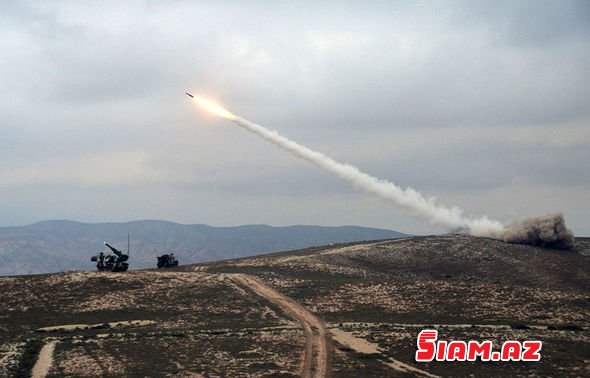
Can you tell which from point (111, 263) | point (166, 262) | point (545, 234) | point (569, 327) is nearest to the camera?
point (569, 327)

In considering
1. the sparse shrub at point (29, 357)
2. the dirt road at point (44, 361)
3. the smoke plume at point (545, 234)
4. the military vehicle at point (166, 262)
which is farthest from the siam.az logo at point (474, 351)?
the smoke plume at point (545, 234)

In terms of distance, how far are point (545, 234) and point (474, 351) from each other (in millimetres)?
73300

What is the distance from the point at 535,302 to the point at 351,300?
798 inches

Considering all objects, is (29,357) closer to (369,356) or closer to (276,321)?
(276,321)

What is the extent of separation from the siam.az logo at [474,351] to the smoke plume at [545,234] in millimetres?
70536

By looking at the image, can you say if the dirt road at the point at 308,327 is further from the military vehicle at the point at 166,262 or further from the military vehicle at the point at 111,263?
the military vehicle at the point at 166,262

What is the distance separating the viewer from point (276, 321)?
5519cm

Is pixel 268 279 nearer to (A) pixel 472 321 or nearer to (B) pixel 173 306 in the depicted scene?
(B) pixel 173 306

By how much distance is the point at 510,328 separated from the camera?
52781 mm

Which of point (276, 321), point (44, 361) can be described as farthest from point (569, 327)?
point (44, 361)

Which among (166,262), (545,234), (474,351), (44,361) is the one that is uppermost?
(545,234)

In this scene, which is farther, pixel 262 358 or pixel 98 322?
pixel 98 322

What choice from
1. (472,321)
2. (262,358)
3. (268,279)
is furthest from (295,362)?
(268,279)

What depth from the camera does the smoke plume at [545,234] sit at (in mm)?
110713
